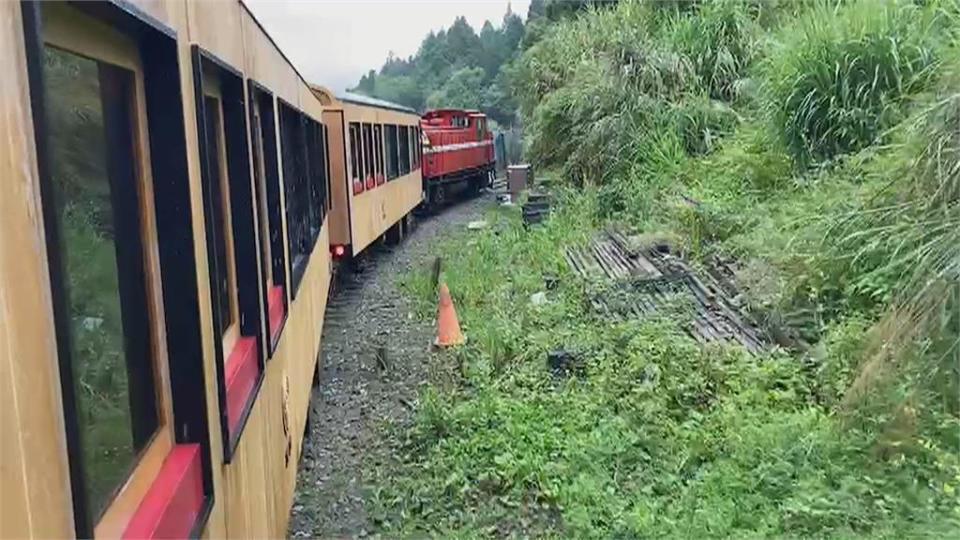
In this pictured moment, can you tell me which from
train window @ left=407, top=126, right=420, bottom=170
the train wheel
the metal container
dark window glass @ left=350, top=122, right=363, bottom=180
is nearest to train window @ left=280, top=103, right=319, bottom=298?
dark window glass @ left=350, top=122, right=363, bottom=180

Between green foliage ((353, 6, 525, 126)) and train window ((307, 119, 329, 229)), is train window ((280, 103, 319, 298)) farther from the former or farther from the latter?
green foliage ((353, 6, 525, 126))

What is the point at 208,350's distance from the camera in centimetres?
210

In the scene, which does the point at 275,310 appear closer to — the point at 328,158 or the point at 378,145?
the point at 328,158

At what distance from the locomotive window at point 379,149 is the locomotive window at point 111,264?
10.7 metres

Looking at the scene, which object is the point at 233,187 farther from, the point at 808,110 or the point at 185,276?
the point at 808,110

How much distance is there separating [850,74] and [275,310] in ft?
20.5

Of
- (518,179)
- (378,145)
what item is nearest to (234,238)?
(378,145)

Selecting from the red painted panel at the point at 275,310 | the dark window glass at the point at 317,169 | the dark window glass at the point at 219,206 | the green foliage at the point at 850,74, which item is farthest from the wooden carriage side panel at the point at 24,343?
the green foliage at the point at 850,74

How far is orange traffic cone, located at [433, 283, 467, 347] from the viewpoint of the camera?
7766mm

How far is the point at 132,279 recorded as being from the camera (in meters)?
1.83

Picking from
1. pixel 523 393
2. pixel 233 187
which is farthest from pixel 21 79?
pixel 523 393

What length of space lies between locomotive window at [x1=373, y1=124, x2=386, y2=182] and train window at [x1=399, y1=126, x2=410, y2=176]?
191 cm

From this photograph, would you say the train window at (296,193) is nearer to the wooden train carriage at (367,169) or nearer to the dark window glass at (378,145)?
the wooden train carriage at (367,169)

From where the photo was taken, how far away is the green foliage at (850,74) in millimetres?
7633
